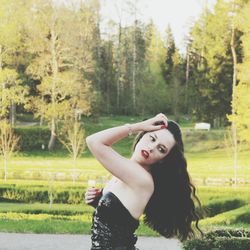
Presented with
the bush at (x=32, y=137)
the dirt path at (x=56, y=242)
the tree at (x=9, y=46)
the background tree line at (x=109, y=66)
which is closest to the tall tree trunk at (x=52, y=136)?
the background tree line at (x=109, y=66)

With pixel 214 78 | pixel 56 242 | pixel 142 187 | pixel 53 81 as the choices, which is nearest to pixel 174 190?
pixel 142 187

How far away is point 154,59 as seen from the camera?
193ft

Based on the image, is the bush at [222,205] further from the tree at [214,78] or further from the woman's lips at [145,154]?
the tree at [214,78]

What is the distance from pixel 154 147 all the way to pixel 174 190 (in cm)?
22

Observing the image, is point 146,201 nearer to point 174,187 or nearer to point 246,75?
point 174,187

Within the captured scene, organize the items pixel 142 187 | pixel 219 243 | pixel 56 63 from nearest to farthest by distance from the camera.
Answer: pixel 142 187, pixel 219 243, pixel 56 63

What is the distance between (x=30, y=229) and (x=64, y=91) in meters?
23.4

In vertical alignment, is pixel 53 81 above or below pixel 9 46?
below

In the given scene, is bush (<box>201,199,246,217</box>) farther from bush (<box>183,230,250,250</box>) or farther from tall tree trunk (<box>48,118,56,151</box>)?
tall tree trunk (<box>48,118,56,151</box>)

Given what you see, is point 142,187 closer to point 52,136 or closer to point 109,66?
Answer: point 52,136

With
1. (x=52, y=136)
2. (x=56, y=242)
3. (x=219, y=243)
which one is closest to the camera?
(x=219, y=243)

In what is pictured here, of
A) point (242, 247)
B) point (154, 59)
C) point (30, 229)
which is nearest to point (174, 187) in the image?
point (242, 247)

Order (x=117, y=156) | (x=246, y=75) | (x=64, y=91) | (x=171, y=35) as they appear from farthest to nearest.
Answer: (x=171, y=35), (x=64, y=91), (x=246, y=75), (x=117, y=156)

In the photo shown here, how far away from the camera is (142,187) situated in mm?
2580
